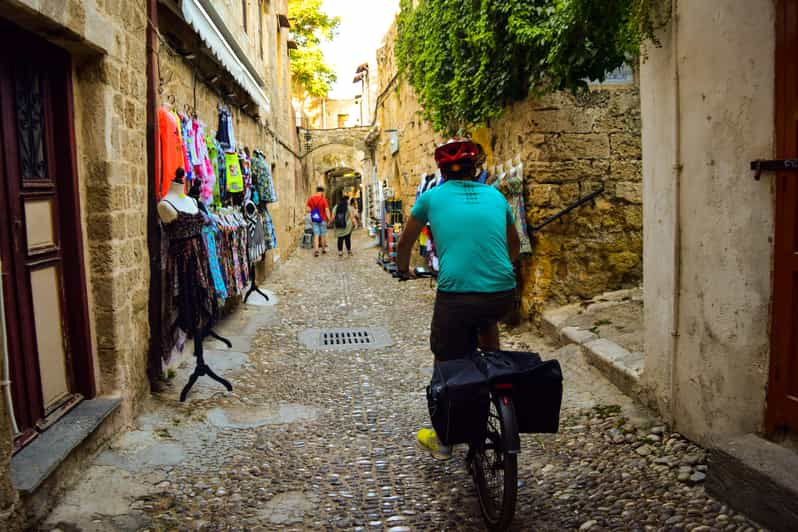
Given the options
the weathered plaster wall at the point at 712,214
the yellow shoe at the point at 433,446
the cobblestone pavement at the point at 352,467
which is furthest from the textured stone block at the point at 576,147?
the yellow shoe at the point at 433,446

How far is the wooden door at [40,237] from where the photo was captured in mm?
2957

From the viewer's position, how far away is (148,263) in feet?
14.4

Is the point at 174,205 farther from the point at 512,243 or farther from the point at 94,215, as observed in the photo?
the point at 512,243

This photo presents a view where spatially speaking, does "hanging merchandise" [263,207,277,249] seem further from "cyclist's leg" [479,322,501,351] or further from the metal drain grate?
"cyclist's leg" [479,322,501,351]

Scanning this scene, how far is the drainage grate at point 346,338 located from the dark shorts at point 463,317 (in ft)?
10.7

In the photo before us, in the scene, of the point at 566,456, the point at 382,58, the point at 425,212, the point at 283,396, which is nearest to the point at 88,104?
the point at 425,212

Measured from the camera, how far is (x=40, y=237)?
10.6ft

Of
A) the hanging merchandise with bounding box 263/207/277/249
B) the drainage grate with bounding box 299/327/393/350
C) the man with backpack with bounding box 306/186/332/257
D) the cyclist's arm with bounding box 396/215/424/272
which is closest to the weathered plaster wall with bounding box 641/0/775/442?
the cyclist's arm with bounding box 396/215/424/272

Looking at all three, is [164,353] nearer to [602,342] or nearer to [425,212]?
[425,212]

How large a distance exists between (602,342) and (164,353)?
3314 millimetres

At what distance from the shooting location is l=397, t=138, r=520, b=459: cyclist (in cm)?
292

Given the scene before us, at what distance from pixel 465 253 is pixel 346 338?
396 cm

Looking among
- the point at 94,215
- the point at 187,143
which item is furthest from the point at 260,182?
the point at 94,215

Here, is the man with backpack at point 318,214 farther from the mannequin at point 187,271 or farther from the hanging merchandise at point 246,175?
the mannequin at point 187,271
